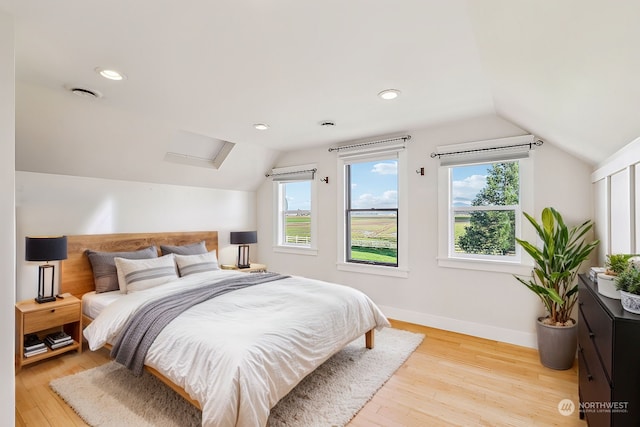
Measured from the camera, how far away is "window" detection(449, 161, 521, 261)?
332 cm

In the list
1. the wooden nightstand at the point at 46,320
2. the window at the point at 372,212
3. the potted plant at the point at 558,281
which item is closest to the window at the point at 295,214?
the window at the point at 372,212

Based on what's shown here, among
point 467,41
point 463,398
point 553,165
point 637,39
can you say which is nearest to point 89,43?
point 467,41

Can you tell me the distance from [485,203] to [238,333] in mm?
2961

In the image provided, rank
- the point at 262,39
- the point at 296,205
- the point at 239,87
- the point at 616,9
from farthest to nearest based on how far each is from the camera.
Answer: the point at 296,205 → the point at 239,87 → the point at 262,39 → the point at 616,9

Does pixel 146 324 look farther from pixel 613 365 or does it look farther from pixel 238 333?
pixel 613 365

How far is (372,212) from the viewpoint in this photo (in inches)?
170

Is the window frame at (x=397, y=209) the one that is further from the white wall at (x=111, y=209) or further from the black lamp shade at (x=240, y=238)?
the white wall at (x=111, y=209)

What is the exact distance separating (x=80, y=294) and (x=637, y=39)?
462 centimetres

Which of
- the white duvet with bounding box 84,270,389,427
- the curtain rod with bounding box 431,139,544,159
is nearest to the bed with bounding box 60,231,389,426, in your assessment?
the white duvet with bounding box 84,270,389,427

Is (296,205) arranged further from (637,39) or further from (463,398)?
(637,39)

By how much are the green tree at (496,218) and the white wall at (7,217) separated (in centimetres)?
389

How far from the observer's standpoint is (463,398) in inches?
90.8

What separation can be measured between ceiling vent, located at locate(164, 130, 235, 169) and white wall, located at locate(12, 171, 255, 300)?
463mm

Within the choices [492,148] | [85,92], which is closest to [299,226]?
[492,148]
